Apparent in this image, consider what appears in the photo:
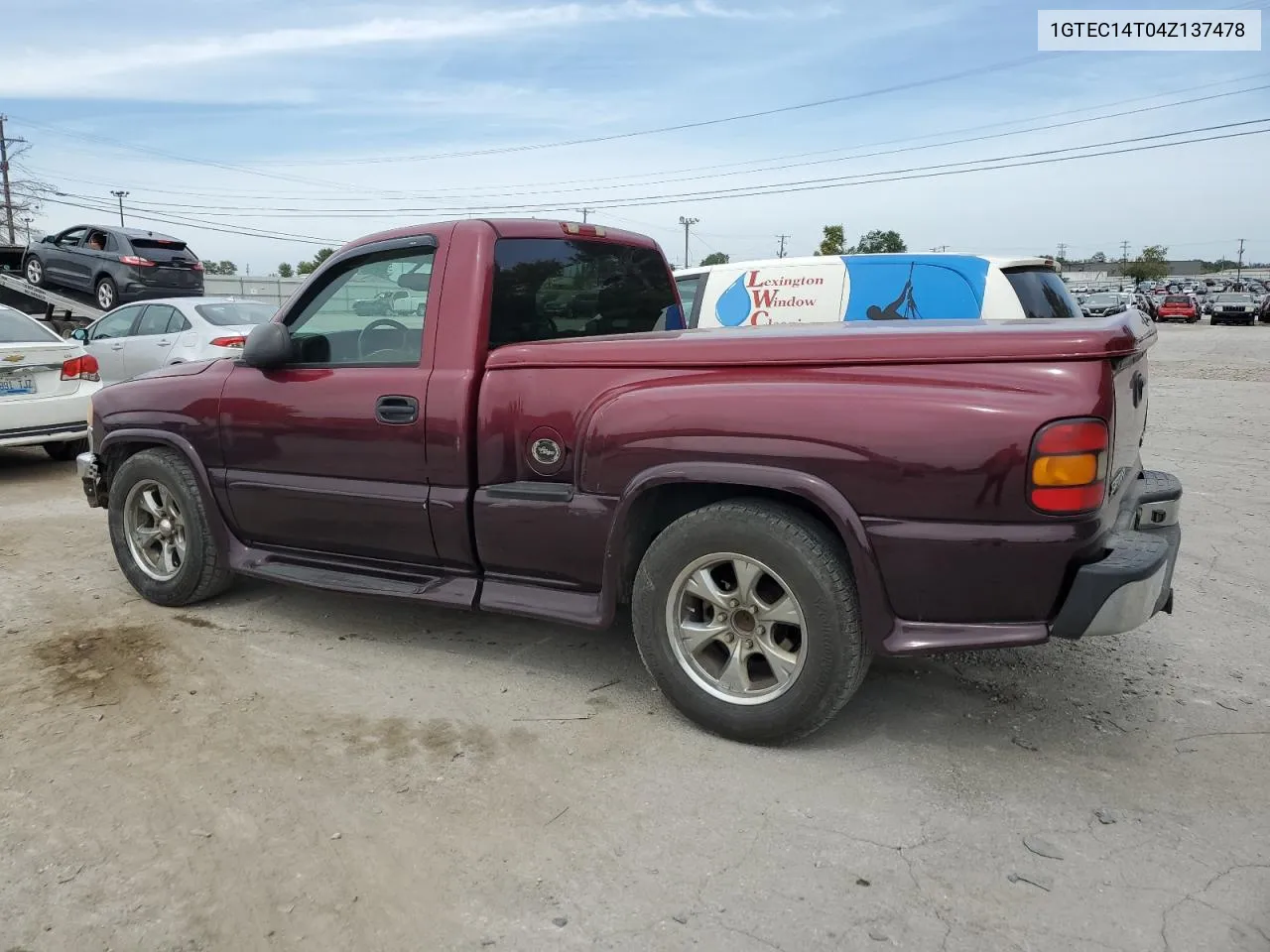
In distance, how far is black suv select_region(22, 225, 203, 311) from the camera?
639 inches

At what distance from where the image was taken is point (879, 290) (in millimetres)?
7375

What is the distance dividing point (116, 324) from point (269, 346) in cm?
893

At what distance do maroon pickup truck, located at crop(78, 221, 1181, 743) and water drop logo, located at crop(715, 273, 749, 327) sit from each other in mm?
3783

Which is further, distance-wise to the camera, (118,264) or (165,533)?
(118,264)

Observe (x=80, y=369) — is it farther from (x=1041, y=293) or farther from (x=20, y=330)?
(x=1041, y=293)

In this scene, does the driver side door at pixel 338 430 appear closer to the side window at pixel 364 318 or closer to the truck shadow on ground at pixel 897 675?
the side window at pixel 364 318

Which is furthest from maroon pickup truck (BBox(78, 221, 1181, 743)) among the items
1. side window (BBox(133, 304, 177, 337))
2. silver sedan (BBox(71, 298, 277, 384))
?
side window (BBox(133, 304, 177, 337))

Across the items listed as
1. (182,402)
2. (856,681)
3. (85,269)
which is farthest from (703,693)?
(85,269)

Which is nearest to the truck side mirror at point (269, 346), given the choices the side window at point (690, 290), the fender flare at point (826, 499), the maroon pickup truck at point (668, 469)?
the maroon pickup truck at point (668, 469)

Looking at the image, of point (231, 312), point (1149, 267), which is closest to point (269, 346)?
point (231, 312)

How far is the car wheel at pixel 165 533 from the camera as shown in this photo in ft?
14.7

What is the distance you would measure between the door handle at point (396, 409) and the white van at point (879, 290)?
2.98 meters

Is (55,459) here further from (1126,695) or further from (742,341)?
(1126,695)

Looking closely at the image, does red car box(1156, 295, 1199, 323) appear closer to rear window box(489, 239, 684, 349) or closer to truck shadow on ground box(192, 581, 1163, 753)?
truck shadow on ground box(192, 581, 1163, 753)
